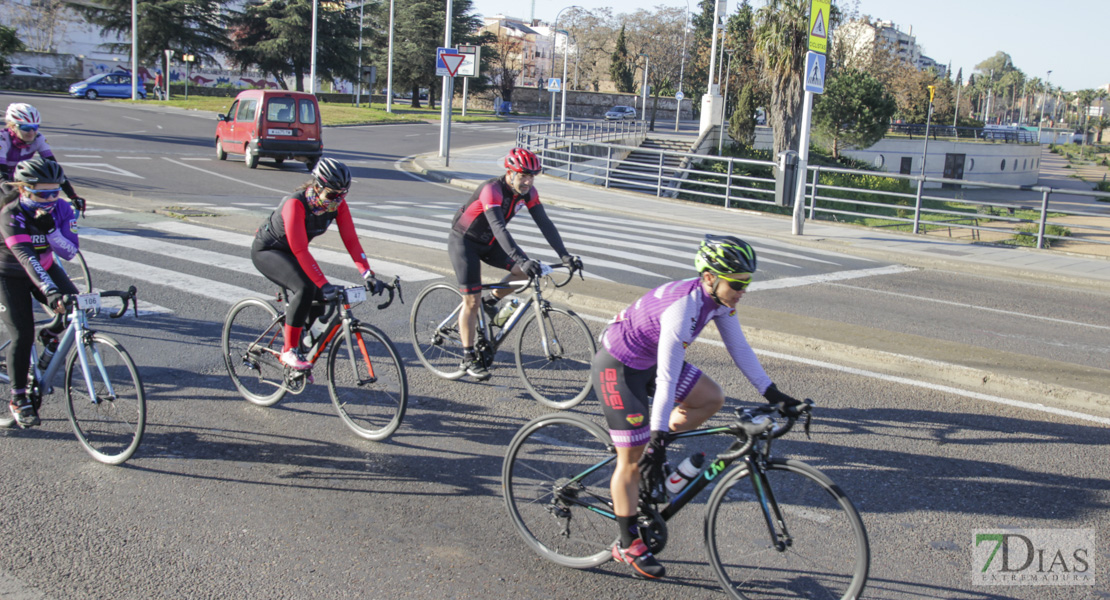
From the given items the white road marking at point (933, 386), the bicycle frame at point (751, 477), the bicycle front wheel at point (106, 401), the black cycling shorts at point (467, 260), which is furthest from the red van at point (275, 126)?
the bicycle frame at point (751, 477)

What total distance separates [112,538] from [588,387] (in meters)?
3.34

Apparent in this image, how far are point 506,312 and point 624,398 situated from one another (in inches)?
116

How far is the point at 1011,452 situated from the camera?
5742 millimetres

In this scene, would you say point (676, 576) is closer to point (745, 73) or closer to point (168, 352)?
point (168, 352)

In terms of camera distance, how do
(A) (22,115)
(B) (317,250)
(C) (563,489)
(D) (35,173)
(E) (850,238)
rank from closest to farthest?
(C) (563,489), (D) (35,173), (A) (22,115), (B) (317,250), (E) (850,238)

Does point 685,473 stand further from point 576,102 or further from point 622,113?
point 576,102

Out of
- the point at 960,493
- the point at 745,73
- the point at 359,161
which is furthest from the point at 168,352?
the point at 745,73

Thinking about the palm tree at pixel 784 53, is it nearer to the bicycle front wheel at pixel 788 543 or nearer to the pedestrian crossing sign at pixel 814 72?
the pedestrian crossing sign at pixel 814 72

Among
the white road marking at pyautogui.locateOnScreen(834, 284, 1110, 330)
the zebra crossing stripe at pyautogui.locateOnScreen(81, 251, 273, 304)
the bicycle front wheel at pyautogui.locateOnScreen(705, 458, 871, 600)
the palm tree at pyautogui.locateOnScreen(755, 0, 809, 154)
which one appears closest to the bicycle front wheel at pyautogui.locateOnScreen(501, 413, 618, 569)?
the bicycle front wheel at pyautogui.locateOnScreen(705, 458, 871, 600)

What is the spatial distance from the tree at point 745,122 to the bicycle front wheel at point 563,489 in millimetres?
42739

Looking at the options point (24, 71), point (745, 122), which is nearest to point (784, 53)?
point (745, 122)

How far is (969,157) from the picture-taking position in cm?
5025

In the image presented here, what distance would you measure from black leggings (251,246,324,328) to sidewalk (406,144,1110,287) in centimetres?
1163

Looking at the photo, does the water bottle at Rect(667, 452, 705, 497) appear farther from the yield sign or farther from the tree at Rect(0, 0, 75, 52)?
the tree at Rect(0, 0, 75, 52)
